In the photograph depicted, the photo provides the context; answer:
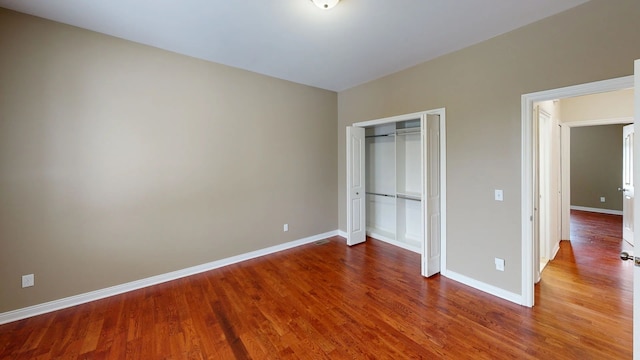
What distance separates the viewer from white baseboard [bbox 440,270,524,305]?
2.60 metres

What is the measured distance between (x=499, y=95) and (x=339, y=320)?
9.28 feet

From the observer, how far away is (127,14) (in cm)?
235

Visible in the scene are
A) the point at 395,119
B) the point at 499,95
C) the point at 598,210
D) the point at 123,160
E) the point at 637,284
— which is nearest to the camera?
the point at 637,284

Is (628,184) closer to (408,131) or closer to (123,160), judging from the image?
(408,131)

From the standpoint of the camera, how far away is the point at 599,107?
409 cm

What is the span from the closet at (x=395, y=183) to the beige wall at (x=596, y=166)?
6.10 meters

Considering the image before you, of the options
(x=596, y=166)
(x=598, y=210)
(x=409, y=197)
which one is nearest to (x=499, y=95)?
(x=409, y=197)

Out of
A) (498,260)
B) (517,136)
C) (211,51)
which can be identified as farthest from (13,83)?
(498,260)

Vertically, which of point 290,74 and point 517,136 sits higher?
point 290,74

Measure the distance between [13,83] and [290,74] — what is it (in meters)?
2.95

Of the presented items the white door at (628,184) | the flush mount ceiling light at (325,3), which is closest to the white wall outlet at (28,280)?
the flush mount ceiling light at (325,3)

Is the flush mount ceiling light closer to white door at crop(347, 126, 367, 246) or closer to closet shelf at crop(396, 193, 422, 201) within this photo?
white door at crop(347, 126, 367, 246)

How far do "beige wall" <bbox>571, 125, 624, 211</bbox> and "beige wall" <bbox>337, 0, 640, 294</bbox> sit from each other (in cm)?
652

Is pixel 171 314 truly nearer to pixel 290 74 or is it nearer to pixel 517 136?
pixel 290 74
